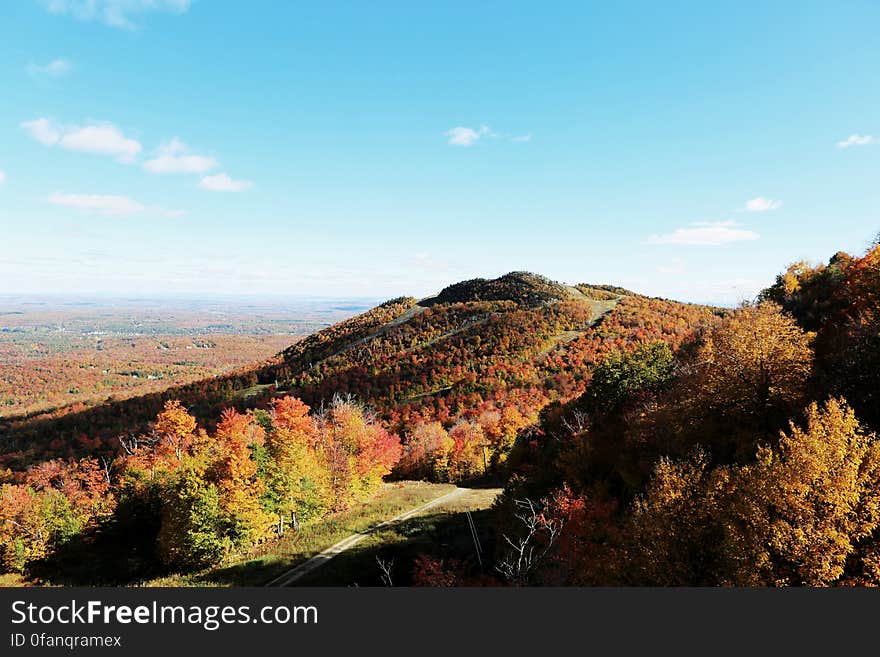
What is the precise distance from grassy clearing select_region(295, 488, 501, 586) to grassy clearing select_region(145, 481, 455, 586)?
333 centimetres

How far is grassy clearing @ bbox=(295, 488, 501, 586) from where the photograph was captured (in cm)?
3572

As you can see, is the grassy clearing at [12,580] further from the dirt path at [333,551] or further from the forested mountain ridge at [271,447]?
the dirt path at [333,551]

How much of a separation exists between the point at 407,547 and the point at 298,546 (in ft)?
36.4

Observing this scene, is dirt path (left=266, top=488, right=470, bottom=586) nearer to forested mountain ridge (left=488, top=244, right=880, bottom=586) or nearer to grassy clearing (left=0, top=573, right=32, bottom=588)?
forested mountain ridge (left=488, top=244, right=880, bottom=586)

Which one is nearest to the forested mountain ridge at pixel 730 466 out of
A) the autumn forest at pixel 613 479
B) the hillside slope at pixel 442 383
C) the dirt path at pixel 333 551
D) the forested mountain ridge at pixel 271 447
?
the autumn forest at pixel 613 479

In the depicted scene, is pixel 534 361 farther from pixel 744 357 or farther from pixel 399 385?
pixel 744 357

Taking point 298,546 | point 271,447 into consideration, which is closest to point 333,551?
point 298,546

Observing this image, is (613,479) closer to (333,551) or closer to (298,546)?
(333,551)

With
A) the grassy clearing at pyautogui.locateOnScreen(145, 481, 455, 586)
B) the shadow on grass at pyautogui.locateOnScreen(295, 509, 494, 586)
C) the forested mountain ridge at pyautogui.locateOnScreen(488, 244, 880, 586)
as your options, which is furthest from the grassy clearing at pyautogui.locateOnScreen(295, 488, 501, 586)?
the forested mountain ridge at pyautogui.locateOnScreen(488, 244, 880, 586)

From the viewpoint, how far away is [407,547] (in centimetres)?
4103

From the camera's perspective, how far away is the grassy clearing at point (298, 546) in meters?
35.9

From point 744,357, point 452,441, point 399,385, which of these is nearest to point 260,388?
point 399,385

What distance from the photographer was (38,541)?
182 ft

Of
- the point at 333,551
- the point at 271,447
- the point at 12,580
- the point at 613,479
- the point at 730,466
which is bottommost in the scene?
the point at 12,580
